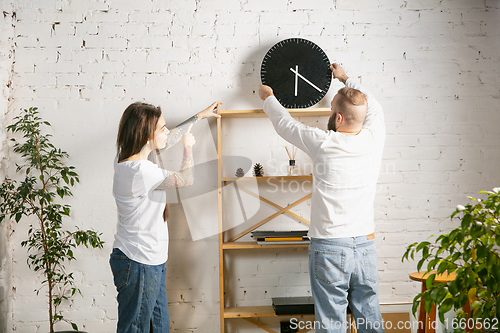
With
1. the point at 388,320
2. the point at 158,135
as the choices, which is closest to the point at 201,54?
the point at 158,135

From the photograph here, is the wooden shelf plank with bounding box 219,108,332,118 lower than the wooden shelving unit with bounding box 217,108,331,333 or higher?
higher

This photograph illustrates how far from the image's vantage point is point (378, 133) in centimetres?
194

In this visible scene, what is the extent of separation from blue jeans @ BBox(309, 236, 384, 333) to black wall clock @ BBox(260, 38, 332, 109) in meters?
0.99

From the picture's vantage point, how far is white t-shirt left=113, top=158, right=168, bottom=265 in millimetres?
Result: 1749

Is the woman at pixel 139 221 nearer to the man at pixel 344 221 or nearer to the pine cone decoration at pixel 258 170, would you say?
the pine cone decoration at pixel 258 170

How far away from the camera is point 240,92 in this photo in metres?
2.40

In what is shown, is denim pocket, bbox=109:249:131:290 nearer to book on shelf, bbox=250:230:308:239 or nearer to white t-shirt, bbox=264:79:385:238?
book on shelf, bbox=250:230:308:239

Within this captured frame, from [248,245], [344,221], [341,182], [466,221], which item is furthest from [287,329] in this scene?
[466,221]

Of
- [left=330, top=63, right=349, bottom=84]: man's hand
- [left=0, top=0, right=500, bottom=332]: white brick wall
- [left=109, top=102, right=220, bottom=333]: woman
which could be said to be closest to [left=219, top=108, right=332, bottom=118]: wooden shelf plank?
[left=0, top=0, right=500, bottom=332]: white brick wall

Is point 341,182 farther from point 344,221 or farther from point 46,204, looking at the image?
point 46,204

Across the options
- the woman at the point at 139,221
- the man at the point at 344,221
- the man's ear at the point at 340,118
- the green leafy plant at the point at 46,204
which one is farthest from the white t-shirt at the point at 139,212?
the man's ear at the point at 340,118

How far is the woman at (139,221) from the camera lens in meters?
1.73

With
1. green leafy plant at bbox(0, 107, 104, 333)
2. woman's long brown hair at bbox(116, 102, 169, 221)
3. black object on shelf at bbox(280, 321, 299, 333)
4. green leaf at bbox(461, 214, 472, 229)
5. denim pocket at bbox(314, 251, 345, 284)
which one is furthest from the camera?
black object on shelf at bbox(280, 321, 299, 333)

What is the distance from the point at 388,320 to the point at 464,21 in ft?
6.75
